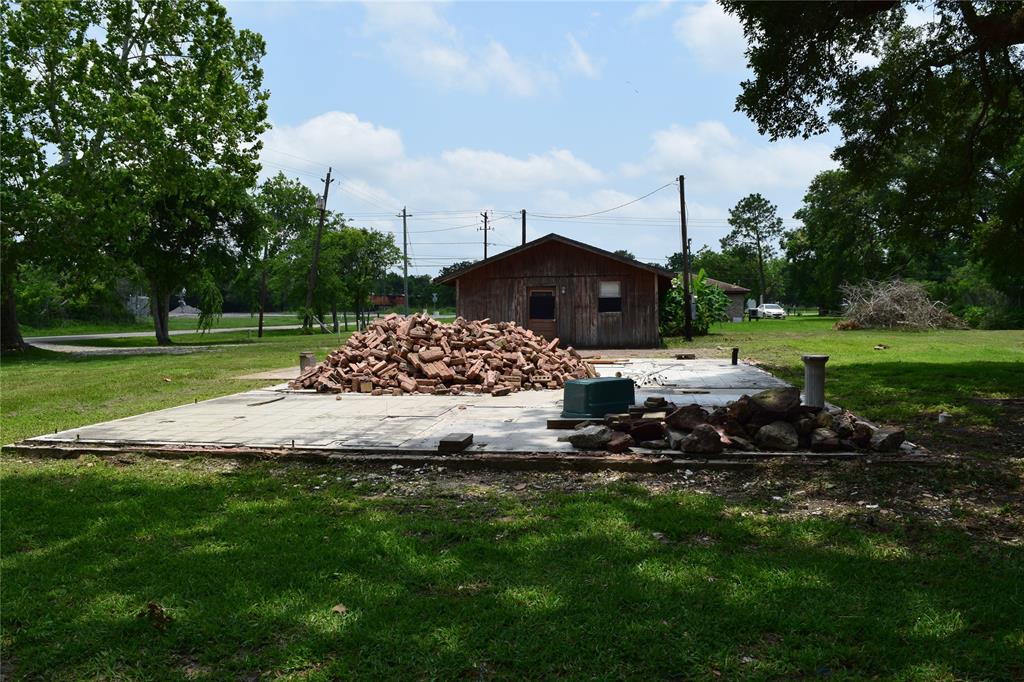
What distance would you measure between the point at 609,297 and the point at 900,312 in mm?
23562

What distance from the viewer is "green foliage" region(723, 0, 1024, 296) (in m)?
11.0

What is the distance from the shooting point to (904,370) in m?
15.1

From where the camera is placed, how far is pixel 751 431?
7.01m

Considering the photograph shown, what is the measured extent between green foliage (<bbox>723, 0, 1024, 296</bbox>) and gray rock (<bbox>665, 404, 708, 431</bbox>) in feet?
23.2

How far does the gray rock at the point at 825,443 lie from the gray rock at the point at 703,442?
91 centimetres

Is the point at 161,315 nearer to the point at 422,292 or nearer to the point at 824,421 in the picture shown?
the point at 824,421

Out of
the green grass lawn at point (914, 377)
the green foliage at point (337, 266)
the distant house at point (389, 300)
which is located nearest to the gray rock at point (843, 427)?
the green grass lawn at point (914, 377)

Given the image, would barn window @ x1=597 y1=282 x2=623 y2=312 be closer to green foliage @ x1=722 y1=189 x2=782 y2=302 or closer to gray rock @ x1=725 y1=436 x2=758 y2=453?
→ gray rock @ x1=725 y1=436 x2=758 y2=453

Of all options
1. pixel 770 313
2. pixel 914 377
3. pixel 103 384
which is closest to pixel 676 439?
pixel 914 377

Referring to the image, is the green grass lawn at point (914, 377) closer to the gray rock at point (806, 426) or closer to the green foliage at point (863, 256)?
the gray rock at point (806, 426)

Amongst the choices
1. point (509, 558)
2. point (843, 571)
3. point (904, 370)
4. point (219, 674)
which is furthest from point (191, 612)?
point (904, 370)

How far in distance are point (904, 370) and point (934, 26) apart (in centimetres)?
694

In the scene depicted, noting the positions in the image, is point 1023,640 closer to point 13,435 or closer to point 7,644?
point 7,644

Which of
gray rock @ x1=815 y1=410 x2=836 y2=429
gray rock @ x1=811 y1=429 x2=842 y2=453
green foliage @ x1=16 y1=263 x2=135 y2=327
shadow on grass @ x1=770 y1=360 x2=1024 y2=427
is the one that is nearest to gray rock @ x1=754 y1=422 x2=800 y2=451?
gray rock @ x1=811 y1=429 x2=842 y2=453
